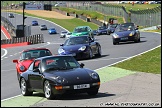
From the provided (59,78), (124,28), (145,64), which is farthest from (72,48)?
(59,78)

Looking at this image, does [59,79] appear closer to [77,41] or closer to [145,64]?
[145,64]

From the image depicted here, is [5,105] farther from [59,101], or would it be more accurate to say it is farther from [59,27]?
[59,27]

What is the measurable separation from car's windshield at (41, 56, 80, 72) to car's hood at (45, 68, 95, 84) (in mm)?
382

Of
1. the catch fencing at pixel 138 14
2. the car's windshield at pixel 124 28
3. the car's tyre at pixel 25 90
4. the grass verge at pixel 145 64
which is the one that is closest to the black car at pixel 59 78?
the car's tyre at pixel 25 90

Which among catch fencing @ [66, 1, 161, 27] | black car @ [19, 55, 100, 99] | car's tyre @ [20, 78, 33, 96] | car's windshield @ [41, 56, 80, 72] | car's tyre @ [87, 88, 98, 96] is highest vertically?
car's windshield @ [41, 56, 80, 72]

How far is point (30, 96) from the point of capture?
14953 millimetres

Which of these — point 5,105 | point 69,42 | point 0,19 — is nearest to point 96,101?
point 5,105

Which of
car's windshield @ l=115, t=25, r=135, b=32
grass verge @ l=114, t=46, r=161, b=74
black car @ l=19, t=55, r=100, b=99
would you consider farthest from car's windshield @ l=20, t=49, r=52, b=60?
car's windshield @ l=115, t=25, r=135, b=32

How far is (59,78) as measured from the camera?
13258mm

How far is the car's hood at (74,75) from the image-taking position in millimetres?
13289

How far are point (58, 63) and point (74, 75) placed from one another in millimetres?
982

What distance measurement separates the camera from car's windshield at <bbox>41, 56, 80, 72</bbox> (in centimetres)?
1412

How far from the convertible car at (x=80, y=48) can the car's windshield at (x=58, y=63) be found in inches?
473

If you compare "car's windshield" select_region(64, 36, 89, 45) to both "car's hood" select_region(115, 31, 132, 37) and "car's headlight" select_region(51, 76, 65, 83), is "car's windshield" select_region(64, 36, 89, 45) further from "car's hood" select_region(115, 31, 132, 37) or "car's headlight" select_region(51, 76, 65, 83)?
"car's headlight" select_region(51, 76, 65, 83)
